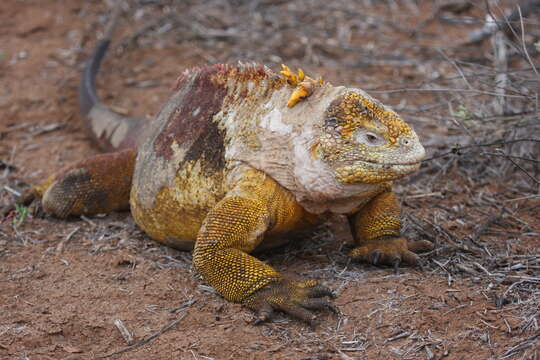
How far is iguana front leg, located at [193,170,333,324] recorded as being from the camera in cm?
430

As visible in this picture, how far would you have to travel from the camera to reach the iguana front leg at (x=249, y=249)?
14.1ft

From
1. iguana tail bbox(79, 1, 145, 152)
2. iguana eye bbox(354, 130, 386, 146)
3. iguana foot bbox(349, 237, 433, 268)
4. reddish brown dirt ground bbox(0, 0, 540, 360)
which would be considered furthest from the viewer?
iguana tail bbox(79, 1, 145, 152)

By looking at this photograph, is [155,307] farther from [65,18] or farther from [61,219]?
[65,18]

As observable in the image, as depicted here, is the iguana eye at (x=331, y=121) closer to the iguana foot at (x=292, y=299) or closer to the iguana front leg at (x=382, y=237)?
the iguana front leg at (x=382, y=237)

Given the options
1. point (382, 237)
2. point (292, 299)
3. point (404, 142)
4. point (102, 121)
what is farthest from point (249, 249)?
point (102, 121)

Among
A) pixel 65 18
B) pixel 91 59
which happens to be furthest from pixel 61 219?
pixel 65 18

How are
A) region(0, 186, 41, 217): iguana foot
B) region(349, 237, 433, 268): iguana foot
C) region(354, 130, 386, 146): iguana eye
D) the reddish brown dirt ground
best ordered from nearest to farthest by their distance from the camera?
the reddish brown dirt ground, region(354, 130, 386, 146): iguana eye, region(349, 237, 433, 268): iguana foot, region(0, 186, 41, 217): iguana foot

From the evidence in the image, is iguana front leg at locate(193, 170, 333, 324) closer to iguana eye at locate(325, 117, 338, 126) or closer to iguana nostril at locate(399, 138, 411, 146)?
iguana eye at locate(325, 117, 338, 126)

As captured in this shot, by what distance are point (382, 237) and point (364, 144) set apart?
0.91 m

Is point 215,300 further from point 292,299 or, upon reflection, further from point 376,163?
point 376,163

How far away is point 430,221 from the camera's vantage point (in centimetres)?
555

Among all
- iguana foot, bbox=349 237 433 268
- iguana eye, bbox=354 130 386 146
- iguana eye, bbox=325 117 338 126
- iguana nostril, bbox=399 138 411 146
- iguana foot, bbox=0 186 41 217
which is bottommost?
iguana foot, bbox=0 186 41 217

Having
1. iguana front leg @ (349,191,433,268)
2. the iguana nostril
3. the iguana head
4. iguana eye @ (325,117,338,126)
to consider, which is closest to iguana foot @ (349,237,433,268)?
iguana front leg @ (349,191,433,268)

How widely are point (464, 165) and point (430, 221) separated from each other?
1421 mm
